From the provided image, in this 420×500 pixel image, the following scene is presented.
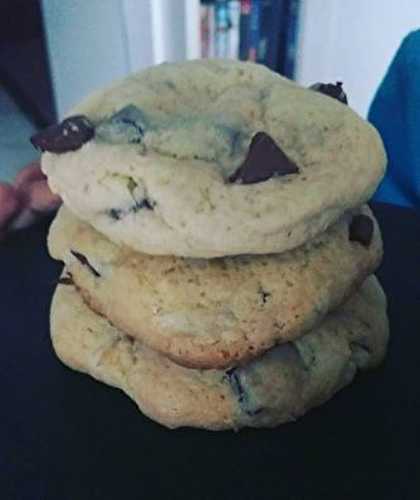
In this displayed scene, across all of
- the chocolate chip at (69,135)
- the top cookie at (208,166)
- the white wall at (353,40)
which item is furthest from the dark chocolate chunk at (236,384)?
the white wall at (353,40)

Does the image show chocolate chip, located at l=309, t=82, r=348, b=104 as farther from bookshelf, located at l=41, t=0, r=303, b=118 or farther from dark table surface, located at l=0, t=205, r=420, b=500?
bookshelf, located at l=41, t=0, r=303, b=118

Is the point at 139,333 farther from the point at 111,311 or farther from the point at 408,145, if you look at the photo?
the point at 408,145

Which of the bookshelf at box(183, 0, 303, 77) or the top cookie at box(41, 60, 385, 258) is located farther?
the bookshelf at box(183, 0, 303, 77)

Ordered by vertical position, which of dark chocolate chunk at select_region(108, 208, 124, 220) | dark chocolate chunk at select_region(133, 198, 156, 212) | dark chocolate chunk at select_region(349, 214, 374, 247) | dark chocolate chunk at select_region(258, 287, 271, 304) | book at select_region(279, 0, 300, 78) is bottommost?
book at select_region(279, 0, 300, 78)

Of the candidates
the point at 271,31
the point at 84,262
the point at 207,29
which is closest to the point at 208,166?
the point at 84,262

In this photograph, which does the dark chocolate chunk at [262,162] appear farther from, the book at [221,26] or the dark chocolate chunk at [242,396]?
the book at [221,26]

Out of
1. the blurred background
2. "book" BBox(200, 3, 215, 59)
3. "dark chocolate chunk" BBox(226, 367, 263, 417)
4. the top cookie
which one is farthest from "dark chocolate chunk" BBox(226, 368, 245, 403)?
Result: "book" BBox(200, 3, 215, 59)

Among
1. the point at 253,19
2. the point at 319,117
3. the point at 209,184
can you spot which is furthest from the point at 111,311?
the point at 253,19
